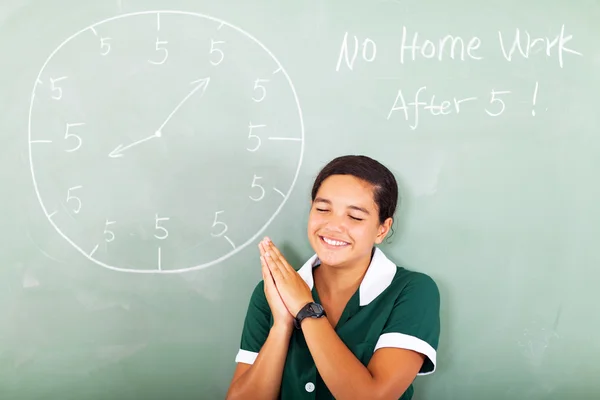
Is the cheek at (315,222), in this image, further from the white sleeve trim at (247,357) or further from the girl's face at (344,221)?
the white sleeve trim at (247,357)

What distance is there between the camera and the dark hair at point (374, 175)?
1400 mm

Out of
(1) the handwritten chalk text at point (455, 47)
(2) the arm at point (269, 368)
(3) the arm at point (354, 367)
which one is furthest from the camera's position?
(1) the handwritten chalk text at point (455, 47)

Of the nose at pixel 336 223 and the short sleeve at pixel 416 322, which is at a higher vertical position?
the nose at pixel 336 223

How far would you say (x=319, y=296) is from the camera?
1487 millimetres

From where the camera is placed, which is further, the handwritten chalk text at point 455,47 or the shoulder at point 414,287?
the handwritten chalk text at point 455,47

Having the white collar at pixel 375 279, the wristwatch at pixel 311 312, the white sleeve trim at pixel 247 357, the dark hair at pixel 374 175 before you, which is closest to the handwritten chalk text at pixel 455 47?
the dark hair at pixel 374 175

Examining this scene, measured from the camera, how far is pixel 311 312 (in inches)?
52.6

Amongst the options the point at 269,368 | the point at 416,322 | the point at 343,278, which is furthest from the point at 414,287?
the point at 269,368

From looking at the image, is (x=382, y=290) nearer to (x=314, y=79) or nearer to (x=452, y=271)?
(x=452, y=271)

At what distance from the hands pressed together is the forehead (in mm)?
225

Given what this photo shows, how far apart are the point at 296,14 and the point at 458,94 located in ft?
1.76

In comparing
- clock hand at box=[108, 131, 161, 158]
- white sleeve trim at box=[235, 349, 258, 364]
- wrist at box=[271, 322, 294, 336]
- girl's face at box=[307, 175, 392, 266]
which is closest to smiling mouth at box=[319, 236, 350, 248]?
girl's face at box=[307, 175, 392, 266]

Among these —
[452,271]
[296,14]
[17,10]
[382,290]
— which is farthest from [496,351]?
[17,10]

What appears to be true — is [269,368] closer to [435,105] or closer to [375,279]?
[375,279]
